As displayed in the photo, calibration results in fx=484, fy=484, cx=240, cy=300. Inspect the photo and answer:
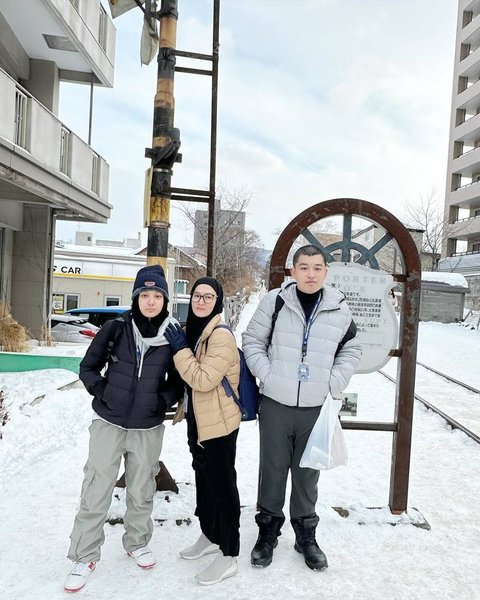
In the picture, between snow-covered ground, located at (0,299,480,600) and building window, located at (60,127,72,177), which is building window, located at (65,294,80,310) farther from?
snow-covered ground, located at (0,299,480,600)

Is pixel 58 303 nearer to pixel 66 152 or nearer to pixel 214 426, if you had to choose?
pixel 66 152

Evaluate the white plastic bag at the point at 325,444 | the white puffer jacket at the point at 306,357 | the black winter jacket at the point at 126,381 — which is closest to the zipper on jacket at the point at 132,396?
the black winter jacket at the point at 126,381

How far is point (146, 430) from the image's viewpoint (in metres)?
2.88

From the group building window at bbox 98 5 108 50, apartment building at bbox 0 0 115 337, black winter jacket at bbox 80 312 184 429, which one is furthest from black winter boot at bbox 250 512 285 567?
building window at bbox 98 5 108 50

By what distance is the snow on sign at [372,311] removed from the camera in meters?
3.73

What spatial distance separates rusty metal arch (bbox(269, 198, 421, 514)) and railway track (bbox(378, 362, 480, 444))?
292 centimetres

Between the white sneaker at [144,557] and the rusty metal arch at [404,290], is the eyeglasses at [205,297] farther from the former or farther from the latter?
the white sneaker at [144,557]

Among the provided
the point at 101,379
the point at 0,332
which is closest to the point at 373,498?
the point at 101,379

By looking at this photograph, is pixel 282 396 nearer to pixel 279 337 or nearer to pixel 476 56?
pixel 279 337

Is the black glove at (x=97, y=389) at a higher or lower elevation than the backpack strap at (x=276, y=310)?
lower

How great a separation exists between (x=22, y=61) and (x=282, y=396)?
1164 centimetres

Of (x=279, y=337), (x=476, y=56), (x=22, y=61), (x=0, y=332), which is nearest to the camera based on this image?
(x=279, y=337)

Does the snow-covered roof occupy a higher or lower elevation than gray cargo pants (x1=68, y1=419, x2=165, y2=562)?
higher

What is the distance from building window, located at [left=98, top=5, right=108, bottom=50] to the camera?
464 inches
